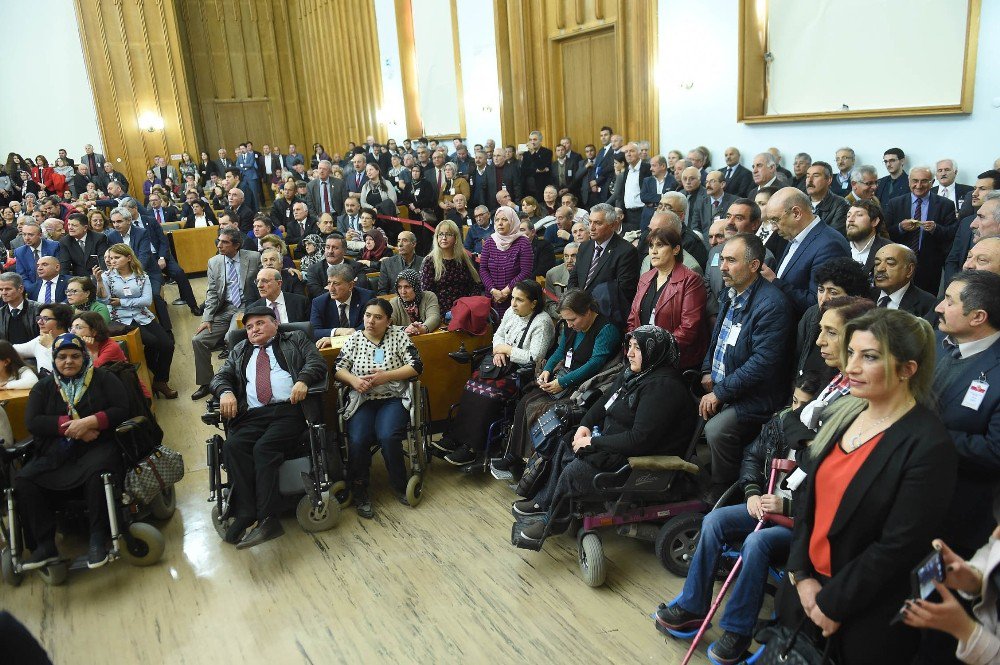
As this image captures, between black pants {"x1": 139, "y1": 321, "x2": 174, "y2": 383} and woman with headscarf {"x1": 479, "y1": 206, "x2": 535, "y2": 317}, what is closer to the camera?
woman with headscarf {"x1": 479, "y1": 206, "x2": 535, "y2": 317}

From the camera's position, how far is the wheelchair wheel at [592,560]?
3064 millimetres

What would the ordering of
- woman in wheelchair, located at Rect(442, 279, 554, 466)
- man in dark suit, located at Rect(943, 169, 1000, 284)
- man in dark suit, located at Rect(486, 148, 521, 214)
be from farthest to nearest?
man in dark suit, located at Rect(486, 148, 521, 214) → man in dark suit, located at Rect(943, 169, 1000, 284) → woman in wheelchair, located at Rect(442, 279, 554, 466)

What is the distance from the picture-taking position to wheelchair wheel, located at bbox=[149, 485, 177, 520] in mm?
3842

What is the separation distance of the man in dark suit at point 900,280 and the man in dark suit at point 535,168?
677cm

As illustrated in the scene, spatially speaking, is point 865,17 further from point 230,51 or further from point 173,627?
point 230,51

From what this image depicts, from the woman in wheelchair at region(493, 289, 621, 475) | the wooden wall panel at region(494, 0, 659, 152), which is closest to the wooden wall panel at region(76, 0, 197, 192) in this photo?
the wooden wall panel at region(494, 0, 659, 152)

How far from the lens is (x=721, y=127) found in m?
7.69

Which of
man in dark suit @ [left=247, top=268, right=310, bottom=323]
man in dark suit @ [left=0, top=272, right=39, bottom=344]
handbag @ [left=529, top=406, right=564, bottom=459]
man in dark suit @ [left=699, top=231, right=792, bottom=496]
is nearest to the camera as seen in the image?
man in dark suit @ [left=699, top=231, right=792, bottom=496]

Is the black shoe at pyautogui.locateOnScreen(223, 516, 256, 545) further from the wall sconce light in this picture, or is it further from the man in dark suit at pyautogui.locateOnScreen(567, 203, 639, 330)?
the wall sconce light

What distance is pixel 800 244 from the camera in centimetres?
364

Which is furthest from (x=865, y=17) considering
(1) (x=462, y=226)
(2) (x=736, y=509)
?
(2) (x=736, y=509)

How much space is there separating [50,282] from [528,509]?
14.5 feet

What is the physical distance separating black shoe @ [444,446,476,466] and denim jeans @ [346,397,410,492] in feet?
1.10

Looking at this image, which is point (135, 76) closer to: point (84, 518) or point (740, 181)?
point (740, 181)
